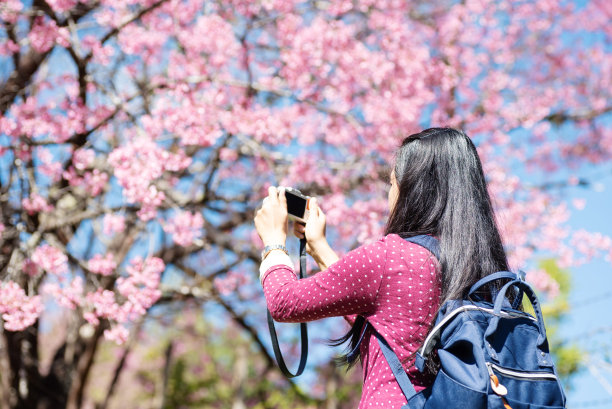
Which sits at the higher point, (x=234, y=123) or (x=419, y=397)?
(x=419, y=397)

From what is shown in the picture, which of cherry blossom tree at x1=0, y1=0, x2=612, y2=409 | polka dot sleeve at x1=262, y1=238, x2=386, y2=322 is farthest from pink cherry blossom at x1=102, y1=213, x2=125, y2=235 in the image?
polka dot sleeve at x1=262, y1=238, x2=386, y2=322

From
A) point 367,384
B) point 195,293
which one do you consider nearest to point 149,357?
point 195,293

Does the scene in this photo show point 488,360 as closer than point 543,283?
Yes

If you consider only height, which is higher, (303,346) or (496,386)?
(496,386)

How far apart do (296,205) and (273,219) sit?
0.14 meters

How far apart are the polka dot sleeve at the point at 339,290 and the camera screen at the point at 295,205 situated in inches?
13.9

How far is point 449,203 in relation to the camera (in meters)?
1.43

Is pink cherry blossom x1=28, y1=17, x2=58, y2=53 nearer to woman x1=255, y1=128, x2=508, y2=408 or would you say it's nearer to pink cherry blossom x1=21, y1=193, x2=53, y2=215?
pink cherry blossom x1=21, y1=193, x2=53, y2=215

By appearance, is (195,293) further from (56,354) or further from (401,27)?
(401,27)

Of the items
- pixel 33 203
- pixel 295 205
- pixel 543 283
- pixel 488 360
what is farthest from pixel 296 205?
pixel 543 283

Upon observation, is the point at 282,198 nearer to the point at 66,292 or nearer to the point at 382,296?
the point at 382,296

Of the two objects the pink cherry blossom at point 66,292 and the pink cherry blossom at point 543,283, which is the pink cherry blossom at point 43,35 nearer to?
the pink cherry blossom at point 66,292

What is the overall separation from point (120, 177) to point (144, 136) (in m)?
0.35

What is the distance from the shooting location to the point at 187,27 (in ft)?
18.9
